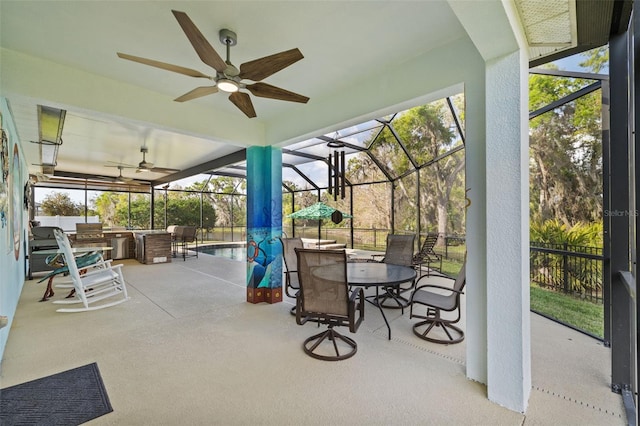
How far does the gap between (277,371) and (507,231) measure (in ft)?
6.92

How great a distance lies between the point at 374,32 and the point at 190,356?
334 centimetres

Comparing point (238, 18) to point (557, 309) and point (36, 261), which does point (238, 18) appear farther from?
point (36, 261)

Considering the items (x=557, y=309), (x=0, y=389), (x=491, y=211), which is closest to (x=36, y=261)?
(x=0, y=389)

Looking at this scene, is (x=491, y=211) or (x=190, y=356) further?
(x=190, y=356)

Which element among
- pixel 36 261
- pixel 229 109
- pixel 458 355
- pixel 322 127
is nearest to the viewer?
pixel 458 355

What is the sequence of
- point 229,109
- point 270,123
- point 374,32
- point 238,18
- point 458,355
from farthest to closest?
point 270,123 < point 229,109 < point 458,355 < point 374,32 < point 238,18

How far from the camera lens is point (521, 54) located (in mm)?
1895

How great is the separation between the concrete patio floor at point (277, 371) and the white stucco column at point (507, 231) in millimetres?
264

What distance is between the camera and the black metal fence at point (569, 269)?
3362mm

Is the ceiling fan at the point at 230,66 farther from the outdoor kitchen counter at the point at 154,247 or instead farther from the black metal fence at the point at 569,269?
the outdoor kitchen counter at the point at 154,247

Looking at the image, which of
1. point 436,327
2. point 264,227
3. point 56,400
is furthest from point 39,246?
point 436,327

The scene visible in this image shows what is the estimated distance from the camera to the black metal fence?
3.36 m

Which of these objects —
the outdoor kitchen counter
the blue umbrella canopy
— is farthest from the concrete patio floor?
the outdoor kitchen counter

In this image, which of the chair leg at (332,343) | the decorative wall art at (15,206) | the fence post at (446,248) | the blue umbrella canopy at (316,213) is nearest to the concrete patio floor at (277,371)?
the chair leg at (332,343)
